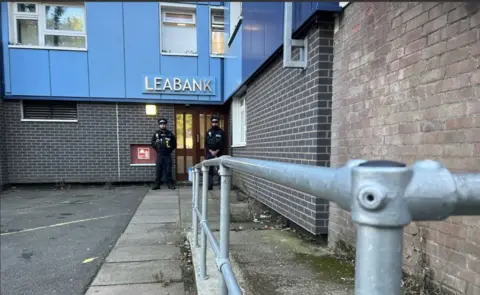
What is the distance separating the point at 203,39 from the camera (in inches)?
388

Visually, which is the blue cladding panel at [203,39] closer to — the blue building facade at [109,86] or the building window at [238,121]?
the blue building facade at [109,86]

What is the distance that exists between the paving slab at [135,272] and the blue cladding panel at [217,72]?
695 centimetres

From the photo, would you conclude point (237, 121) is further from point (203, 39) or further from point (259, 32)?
point (259, 32)

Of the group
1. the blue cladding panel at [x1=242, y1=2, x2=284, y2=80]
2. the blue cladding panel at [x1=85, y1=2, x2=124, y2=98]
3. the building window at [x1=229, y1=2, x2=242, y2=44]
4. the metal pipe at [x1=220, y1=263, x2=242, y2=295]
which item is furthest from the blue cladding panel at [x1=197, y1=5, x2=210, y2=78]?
the metal pipe at [x1=220, y1=263, x2=242, y2=295]

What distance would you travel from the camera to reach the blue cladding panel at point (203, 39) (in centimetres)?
979

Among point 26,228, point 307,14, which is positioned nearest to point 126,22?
point 26,228

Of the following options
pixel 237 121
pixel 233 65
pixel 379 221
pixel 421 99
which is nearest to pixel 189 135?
pixel 237 121

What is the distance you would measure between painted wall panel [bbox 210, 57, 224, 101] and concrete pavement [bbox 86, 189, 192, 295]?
506 cm

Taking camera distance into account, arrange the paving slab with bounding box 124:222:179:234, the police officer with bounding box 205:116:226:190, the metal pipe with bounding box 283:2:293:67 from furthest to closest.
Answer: the police officer with bounding box 205:116:226:190 → the paving slab with bounding box 124:222:179:234 → the metal pipe with bounding box 283:2:293:67

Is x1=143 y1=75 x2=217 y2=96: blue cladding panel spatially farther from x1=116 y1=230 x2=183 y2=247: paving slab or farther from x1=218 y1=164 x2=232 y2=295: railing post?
x1=218 y1=164 x2=232 y2=295: railing post

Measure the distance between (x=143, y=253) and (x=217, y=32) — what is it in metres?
7.92

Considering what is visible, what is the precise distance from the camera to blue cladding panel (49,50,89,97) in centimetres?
919

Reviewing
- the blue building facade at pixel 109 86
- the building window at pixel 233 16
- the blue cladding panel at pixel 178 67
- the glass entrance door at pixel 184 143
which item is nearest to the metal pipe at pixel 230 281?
A: the blue building facade at pixel 109 86

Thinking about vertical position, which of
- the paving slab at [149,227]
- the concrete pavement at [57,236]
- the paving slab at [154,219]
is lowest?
the concrete pavement at [57,236]
